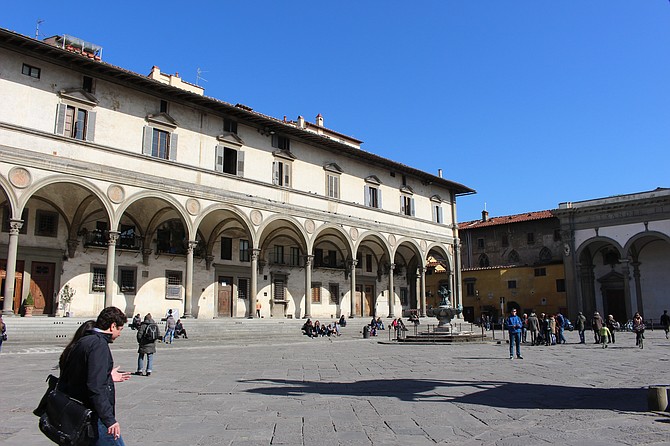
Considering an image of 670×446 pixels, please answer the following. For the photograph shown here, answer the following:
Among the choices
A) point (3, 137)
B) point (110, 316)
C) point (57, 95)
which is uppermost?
point (57, 95)

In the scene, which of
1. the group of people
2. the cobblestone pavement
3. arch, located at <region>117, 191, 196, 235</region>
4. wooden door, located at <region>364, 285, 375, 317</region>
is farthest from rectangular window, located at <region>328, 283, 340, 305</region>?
the cobblestone pavement

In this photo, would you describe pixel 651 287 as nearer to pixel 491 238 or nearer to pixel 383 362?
pixel 491 238

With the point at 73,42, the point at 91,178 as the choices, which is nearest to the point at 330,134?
the point at 73,42

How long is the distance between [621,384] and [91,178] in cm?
1857

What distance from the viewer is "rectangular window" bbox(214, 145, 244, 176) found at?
83.5 feet

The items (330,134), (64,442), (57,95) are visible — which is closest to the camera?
(64,442)

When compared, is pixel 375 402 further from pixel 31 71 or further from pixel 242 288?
pixel 242 288

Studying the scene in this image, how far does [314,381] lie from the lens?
978cm

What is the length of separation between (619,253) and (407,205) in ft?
49.4

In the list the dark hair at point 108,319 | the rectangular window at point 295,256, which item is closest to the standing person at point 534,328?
the rectangular window at point 295,256

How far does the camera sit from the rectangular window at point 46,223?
22156 millimetres

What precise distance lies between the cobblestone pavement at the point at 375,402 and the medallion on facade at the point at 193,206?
428 inches

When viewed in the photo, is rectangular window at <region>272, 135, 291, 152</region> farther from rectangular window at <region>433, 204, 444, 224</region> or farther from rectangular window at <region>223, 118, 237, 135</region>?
rectangular window at <region>433, 204, 444, 224</region>

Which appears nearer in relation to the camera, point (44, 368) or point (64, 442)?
point (64, 442)
